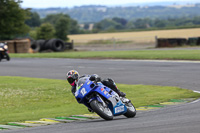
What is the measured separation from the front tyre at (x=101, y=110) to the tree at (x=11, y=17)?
163ft

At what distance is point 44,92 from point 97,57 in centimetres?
1984

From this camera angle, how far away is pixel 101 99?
9805 mm

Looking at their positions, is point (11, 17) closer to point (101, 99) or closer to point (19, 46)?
point (19, 46)

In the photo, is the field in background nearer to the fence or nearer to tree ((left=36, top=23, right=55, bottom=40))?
tree ((left=36, top=23, right=55, bottom=40))

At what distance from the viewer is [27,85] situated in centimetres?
1756

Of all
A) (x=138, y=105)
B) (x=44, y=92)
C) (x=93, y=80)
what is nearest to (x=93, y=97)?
(x=93, y=80)

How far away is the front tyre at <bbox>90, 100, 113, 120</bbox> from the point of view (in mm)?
9625

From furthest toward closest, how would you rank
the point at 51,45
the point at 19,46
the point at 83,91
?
1. the point at 19,46
2. the point at 51,45
3. the point at 83,91

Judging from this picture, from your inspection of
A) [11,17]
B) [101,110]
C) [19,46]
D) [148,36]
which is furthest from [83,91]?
[148,36]

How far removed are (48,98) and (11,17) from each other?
152 ft

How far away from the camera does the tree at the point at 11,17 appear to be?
58031 mm

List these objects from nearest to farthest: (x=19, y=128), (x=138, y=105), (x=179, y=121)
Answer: (x=179, y=121), (x=19, y=128), (x=138, y=105)

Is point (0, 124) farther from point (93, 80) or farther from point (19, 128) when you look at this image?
point (93, 80)

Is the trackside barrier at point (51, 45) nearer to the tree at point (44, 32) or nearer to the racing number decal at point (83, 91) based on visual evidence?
the tree at point (44, 32)
